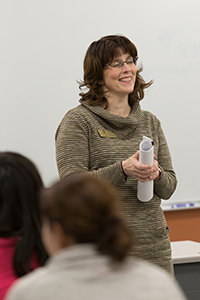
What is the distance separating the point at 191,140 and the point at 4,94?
1.37m

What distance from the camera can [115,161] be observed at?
1.54 metres

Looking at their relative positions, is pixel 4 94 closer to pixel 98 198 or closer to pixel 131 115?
pixel 131 115

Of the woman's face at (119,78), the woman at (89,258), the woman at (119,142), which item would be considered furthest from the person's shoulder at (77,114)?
the woman at (89,258)

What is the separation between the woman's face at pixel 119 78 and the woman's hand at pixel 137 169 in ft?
1.08

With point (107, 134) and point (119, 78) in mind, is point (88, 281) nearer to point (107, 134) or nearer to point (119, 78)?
point (107, 134)

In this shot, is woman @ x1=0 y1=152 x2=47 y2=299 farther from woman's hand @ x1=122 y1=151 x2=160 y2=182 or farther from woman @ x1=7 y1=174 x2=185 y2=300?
woman's hand @ x1=122 y1=151 x2=160 y2=182

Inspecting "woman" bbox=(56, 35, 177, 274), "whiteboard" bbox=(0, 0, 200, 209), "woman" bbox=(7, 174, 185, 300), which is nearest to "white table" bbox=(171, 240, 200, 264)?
"whiteboard" bbox=(0, 0, 200, 209)

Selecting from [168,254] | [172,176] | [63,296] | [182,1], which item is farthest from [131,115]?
[182,1]

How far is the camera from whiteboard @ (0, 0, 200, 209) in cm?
249

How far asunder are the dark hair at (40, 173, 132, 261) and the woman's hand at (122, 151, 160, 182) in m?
0.72

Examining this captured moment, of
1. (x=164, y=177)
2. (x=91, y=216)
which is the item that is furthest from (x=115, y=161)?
(x=91, y=216)

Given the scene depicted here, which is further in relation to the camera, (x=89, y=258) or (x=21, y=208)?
(x=21, y=208)

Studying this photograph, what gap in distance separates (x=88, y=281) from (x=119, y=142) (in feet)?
3.11

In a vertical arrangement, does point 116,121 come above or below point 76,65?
below
